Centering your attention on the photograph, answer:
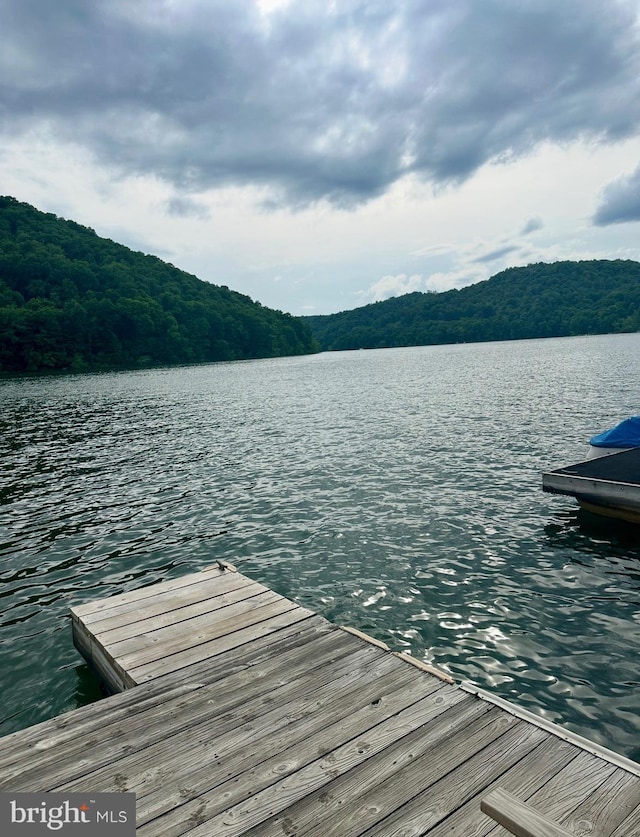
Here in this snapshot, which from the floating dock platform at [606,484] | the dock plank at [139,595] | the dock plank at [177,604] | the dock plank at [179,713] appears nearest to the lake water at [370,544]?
the floating dock platform at [606,484]

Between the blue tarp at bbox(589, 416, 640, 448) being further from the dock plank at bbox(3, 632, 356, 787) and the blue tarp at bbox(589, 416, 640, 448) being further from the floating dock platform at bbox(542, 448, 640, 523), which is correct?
the dock plank at bbox(3, 632, 356, 787)

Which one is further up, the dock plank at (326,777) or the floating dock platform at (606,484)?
the dock plank at (326,777)

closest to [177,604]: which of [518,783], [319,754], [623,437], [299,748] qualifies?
[299,748]

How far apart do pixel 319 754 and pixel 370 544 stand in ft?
27.5

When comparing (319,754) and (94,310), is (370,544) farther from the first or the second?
(94,310)

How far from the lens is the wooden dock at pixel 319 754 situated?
371 cm

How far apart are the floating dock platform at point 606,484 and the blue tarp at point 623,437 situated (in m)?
0.65

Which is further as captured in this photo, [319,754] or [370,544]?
[370,544]

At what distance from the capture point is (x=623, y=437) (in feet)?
52.5

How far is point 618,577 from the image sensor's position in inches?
409

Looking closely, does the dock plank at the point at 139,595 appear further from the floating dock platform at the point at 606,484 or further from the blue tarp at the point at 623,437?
the blue tarp at the point at 623,437

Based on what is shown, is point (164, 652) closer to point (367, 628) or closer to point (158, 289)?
point (367, 628)

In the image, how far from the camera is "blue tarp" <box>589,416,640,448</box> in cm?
1584

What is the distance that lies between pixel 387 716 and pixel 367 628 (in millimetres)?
4263
